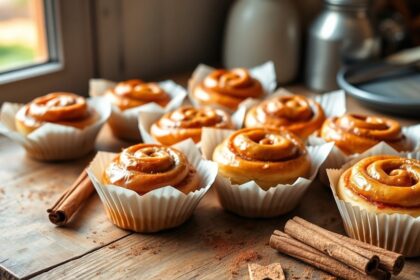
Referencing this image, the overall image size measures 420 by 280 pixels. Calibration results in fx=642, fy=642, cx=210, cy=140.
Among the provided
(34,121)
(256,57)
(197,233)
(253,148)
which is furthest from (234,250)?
(256,57)

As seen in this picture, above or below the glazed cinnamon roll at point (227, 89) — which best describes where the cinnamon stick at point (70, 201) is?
below

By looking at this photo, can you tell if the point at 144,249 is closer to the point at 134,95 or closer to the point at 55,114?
the point at 55,114

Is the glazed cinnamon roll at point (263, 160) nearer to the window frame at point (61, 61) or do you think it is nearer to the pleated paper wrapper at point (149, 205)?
the pleated paper wrapper at point (149, 205)

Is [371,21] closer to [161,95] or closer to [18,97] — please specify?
[161,95]

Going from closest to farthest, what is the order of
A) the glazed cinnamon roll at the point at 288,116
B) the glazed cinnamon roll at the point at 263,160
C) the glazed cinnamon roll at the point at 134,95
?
the glazed cinnamon roll at the point at 263,160, the glazed cinnamon roll at the point at 288,116, the glazed cinnamon roll at the point at 134,95

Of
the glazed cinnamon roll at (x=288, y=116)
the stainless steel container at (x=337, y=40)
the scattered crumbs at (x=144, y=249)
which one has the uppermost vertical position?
the stainless steel container at (x=337, y=40)

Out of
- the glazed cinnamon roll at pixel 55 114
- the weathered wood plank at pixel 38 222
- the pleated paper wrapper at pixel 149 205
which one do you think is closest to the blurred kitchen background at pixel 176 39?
the glazed cinnamon roll at pixel 55 114

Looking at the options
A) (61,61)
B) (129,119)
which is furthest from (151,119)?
(61,61)
